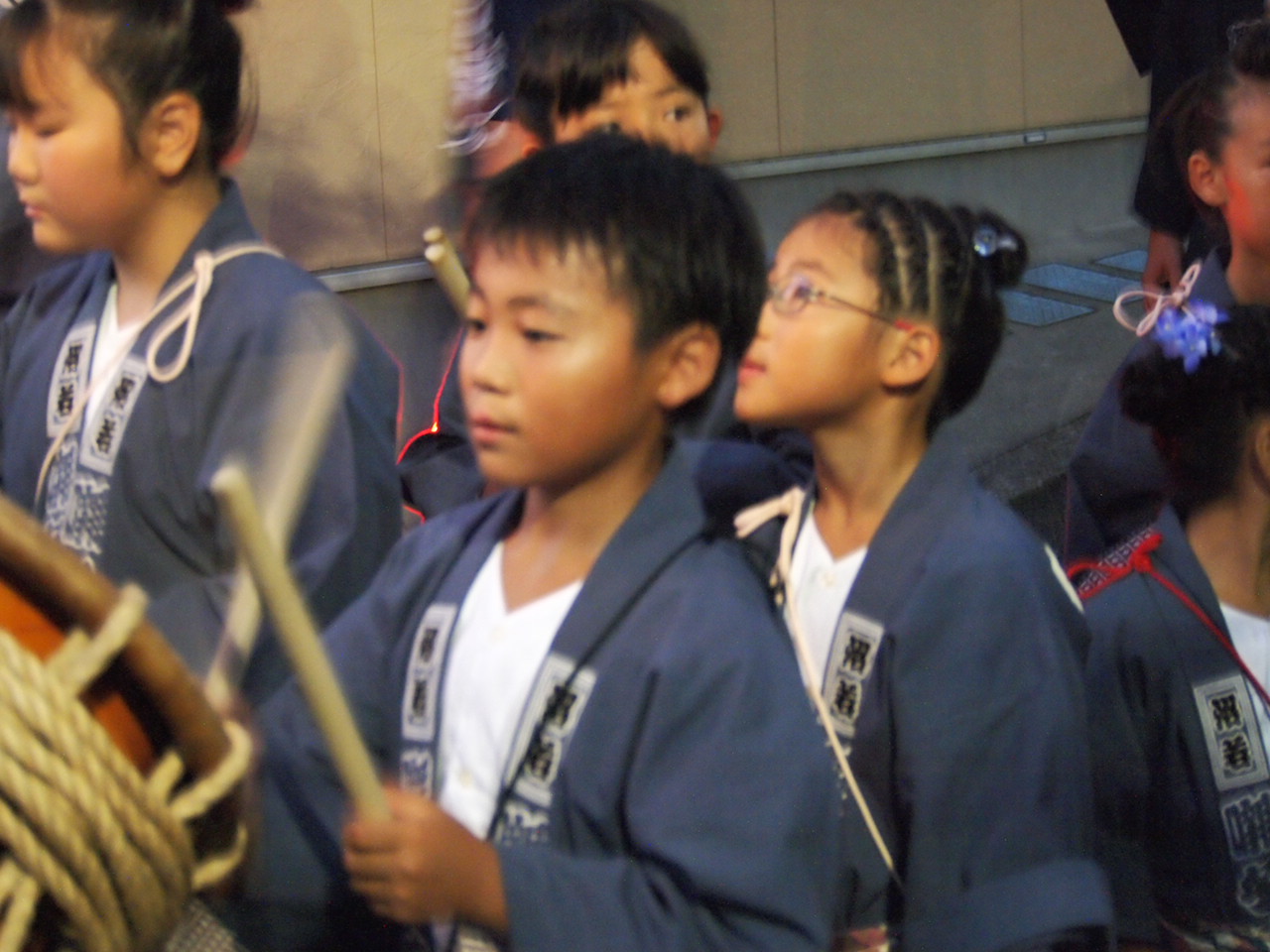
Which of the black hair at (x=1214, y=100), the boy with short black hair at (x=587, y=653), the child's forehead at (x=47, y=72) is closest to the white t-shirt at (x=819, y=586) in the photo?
the boy with short black hair at (x=587, y=653)

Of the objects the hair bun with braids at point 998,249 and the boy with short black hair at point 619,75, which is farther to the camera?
the boy with short black hair at point 619,75

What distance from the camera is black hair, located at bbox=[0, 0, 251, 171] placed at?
6.45ft

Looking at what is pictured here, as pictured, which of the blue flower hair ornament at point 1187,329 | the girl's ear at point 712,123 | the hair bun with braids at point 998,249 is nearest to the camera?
the hair bun with braids at point 998,249

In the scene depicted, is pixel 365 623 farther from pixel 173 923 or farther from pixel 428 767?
pixel 173 923

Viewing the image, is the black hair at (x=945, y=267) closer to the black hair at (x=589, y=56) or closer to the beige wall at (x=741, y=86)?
the black hair at (x=589, y=56)

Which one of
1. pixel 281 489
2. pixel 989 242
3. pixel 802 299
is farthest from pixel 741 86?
pixel 281 489

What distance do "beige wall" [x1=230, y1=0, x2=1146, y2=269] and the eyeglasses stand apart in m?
2.41

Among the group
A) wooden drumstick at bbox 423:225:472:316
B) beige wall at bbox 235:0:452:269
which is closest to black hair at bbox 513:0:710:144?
wooden drumstick at bbox 423:225:472:316

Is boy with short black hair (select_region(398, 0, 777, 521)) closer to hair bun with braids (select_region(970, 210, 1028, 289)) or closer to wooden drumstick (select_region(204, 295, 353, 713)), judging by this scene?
hair bun with braids (select_region(970, 210, 1028, 289))

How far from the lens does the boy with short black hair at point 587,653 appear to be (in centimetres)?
125

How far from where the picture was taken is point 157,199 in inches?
81.4

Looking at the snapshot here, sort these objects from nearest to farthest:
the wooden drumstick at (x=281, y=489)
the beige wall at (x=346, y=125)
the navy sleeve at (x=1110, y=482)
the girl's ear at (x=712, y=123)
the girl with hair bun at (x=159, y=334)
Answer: the wooden drumstick at (x=281, y=489)
the girl with hair bun at (x=159, y=334)
the navy sleeve at (x=1110, y=482)
the girl's ear at (x=712, y=123)
the beige wall at (x=346, y=125)

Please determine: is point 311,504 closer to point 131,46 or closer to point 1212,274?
point 131,46

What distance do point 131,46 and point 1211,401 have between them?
1604 mm
